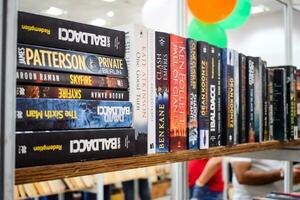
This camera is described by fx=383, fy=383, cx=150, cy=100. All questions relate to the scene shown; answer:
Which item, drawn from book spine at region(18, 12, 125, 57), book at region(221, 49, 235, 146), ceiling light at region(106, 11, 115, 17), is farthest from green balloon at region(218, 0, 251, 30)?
ceiling light at region(106, 11, 115, 17)

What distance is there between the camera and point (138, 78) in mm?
861

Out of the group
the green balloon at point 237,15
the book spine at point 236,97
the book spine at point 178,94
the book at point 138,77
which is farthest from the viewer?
the green balloon at point 237,15

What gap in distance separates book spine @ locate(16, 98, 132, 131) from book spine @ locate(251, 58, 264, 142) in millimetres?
648

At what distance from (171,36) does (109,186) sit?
411 centimetres

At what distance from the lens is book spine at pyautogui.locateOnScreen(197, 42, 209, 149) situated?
1.03 meters

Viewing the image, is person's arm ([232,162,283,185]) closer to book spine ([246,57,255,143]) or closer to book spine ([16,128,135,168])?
book spine ([246,57,255,143])

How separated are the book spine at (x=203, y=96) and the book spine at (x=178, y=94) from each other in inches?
2.5

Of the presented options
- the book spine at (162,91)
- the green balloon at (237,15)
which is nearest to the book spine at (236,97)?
the book spine at (162,91)

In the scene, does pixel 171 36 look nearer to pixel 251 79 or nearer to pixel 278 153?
pixel 251 79

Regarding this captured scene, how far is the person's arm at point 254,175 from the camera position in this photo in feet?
7.64

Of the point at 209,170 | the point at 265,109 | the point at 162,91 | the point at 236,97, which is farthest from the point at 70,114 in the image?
the point at 209,170

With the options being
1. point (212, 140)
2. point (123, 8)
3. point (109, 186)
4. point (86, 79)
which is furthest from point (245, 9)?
point (109, 186)

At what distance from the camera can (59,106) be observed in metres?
0.70

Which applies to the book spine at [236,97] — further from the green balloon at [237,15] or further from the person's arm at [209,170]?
the person's arm at [209,170]
